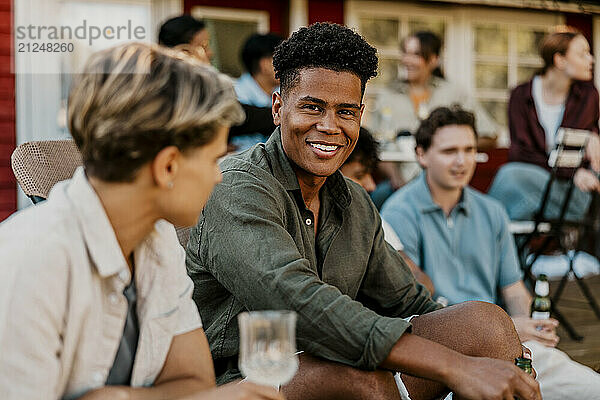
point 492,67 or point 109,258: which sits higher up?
point 492,67

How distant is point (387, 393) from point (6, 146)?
190 inches

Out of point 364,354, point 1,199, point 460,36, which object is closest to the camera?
point 364,354

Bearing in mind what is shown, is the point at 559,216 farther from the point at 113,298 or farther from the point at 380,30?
the point at 113,298

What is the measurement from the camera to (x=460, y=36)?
794cm

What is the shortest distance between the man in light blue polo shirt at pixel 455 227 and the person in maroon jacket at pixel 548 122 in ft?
4.85

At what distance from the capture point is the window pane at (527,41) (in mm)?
8273

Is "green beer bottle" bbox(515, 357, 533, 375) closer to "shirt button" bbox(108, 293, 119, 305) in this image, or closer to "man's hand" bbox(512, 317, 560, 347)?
"man's hand" bbox(512, 317, 560, 347)

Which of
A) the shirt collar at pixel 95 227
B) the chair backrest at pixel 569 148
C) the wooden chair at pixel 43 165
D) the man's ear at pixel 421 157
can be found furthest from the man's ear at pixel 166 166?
the chair backrest at pixel 569 148

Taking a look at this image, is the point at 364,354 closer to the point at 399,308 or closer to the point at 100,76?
the point at 399,308

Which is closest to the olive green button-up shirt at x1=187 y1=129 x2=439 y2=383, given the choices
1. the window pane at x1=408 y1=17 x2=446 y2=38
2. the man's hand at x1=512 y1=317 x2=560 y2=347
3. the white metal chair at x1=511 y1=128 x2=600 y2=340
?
the man's hand at x1=512 y1=317 x2=560 y2=347

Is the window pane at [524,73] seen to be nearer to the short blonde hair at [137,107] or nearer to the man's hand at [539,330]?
the man's hand at [539,330]

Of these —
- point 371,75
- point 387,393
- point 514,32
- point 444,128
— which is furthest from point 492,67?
point 387,393

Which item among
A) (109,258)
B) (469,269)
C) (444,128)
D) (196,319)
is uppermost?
(444,128)

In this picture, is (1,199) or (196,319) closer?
(196,319)
